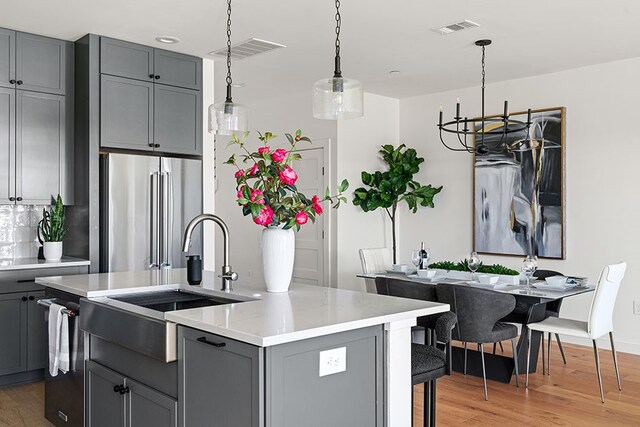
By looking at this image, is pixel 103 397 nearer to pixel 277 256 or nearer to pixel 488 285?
pixel 277 256

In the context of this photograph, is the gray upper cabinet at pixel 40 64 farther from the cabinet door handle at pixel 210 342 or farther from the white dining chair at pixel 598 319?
the white dining chair at pixel 598 319

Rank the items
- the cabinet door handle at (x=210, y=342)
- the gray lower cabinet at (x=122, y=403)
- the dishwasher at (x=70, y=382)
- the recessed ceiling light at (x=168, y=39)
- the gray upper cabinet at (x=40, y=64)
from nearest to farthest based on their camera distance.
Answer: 1. the cabinet door handle at (x=210, y=342)
2. the gray lower cabinet at (x=122, y=403)
3. the dishwasher at (x=70, y=382)
4. the gray upper cabinet at (x=40, y=64)
5. the recessed ceiling light at (x=168, y=39)

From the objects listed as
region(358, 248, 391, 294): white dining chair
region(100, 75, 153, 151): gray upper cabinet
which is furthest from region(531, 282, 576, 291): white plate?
region(100, 75, 153, 151): gray upper cabinet

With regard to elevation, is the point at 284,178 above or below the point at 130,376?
above

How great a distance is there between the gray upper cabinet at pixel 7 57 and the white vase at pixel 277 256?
Result: 2830 millimetres

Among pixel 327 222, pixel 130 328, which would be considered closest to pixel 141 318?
pixel 130 328

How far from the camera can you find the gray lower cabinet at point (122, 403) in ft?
7.84

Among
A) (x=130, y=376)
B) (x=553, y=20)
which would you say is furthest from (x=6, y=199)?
(x=553, y=20)

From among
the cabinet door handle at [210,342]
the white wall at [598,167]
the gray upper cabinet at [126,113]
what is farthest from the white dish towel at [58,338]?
the white wall at [598,167]

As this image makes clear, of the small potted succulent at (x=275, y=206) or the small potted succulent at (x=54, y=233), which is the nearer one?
the small potted succulent at (x=275, y=206)

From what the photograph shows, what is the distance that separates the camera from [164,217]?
4.86m

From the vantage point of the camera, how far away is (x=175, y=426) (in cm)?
231

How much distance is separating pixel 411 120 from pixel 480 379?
11.7 feet

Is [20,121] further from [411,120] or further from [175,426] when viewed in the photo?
[411,120]
